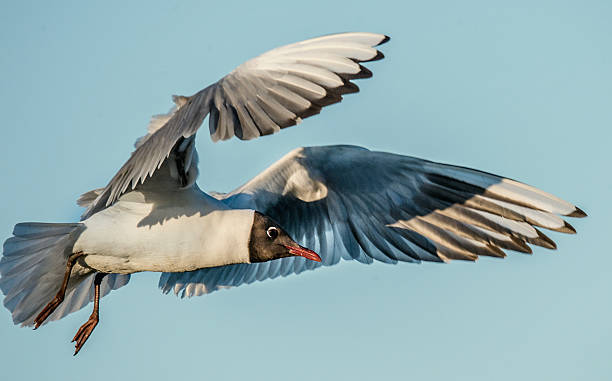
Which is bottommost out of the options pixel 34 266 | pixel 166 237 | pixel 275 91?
pixel 34 266

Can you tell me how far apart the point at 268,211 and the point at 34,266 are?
56.9 inches

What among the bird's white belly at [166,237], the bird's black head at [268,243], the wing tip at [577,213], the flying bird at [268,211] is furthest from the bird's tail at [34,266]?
the wing tip at [577,213]

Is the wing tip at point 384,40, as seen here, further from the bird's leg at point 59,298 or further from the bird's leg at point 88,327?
the bird's leg at point 88,327

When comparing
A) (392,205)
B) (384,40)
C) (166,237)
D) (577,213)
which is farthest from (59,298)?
(577,213)

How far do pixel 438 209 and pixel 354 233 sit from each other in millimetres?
566

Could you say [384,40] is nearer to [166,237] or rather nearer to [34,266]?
[166,237]

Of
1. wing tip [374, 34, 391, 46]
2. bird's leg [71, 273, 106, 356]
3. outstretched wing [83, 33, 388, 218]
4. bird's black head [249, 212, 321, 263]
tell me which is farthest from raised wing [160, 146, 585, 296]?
wing tip [374, 34, 391, 46]

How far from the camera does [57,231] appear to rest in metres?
4.89

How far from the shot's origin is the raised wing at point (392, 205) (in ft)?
17.5

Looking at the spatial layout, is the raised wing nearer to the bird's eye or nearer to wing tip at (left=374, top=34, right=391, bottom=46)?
the bird's eye

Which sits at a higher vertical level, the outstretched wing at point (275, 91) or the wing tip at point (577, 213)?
the outstretched wing at point (275, 91)

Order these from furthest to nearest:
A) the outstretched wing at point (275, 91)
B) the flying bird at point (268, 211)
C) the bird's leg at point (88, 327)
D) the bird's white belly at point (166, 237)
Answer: the bird's leg at point (88, 327) → the bird's white belly at point (166, 237) → the flying bird at point (268, 211) → the outstretched wing at point (275, 91)

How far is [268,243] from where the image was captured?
4.86 metres

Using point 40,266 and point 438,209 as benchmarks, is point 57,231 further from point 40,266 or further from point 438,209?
point 438,209
